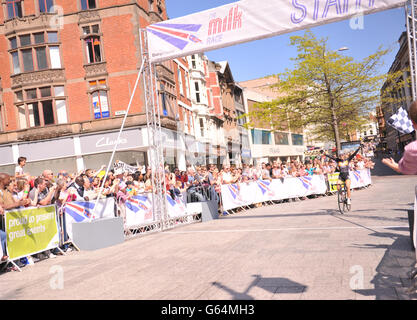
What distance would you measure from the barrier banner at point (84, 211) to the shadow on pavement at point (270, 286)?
5527 mm

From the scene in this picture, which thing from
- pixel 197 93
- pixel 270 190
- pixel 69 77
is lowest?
pixel 270 190

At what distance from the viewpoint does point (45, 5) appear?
27797mm

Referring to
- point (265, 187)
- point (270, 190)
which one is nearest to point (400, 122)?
point (265, 187)

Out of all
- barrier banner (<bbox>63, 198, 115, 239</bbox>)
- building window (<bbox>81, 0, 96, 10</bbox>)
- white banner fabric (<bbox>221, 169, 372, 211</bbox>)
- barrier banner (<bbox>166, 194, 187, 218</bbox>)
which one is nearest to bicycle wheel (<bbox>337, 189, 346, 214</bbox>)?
white banner fabric (<bbox>221, 169, 372, 211</bbox>)

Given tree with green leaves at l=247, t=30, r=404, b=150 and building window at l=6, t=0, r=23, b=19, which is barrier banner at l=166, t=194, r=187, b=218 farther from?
building window at l=6, t=0, r=23, b=19

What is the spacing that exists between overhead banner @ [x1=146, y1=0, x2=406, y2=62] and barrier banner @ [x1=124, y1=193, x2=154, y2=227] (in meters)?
4.07

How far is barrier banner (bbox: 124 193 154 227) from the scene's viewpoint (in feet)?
A: 39.8

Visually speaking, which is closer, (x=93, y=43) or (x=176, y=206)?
(x=176, y=206)

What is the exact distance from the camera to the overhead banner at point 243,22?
9609 mm

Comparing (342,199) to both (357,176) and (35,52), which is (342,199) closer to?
(357,176)

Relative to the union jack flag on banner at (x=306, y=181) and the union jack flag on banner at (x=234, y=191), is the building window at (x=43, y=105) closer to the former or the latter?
the union jack flag on banner at (x=234, y=191)

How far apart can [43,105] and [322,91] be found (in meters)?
18.2
